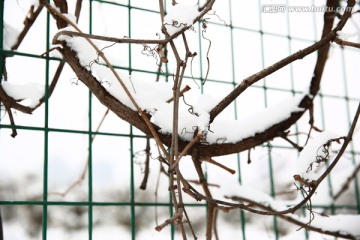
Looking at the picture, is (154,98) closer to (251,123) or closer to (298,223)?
(251,123)

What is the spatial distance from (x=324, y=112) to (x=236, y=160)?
0.50 metres

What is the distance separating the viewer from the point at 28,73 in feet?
5.22

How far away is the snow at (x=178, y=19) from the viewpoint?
1028 millimetres

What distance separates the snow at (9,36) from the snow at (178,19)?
560 mm

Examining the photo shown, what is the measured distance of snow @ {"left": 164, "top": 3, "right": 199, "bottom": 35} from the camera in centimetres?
103

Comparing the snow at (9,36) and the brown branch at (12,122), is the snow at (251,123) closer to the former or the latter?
the brown branch at (12,122)

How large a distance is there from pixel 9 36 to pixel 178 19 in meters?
0.60

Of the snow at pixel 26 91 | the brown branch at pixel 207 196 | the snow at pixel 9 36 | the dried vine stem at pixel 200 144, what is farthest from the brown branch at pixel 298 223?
the snow at pixel 9 36

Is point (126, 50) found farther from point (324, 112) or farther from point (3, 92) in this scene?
point (324, 112)

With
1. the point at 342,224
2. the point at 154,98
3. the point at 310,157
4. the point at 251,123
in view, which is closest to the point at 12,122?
the point at 154,98

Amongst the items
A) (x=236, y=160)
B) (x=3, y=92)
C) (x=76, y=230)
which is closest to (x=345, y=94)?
(x=236, y=160)

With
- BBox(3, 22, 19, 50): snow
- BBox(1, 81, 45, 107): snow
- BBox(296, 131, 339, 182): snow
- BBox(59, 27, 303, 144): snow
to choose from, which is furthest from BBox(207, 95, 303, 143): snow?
BBox(3, 22, 19, 50): snow

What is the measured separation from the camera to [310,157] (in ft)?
3.86

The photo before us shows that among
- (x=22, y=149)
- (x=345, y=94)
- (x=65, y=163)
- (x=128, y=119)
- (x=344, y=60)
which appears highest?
(x=65, y=163)
